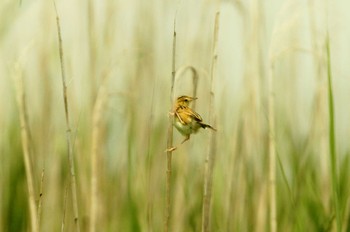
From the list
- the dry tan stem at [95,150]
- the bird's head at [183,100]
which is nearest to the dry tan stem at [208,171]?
the bird's head at [183,100]

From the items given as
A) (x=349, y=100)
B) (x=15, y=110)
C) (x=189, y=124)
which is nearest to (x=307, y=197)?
(x=349, y=100)

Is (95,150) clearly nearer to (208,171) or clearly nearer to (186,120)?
(208,171)

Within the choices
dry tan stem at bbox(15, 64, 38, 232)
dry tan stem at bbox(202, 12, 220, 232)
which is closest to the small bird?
dry tan stem at bbox(202, 12, 220, 232)

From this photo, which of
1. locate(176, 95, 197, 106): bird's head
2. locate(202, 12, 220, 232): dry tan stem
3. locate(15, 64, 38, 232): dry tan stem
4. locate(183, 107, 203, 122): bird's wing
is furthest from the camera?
locate(15, 64, 38, 232): dry tan stem

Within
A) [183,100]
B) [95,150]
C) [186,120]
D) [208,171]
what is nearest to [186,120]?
[186,120]

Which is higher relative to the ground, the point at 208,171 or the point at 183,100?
the point at 183,100

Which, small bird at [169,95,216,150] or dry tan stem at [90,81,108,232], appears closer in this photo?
small bird at [169,95,216,150]

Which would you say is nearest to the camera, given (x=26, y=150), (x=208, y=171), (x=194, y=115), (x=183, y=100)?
(x=194, y=115)

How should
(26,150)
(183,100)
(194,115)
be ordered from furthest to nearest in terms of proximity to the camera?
(26,150), (183,100), (194,115)

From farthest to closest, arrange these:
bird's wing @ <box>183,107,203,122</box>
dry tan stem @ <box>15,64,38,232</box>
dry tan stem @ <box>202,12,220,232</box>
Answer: dry tan stem @ <box>15,64,38,232</box>
dry tan stem @ <box>202,12,220,232</box>
bird's wing @ <box>183,107,203,122</box>

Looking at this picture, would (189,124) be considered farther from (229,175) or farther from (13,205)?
(13,205)

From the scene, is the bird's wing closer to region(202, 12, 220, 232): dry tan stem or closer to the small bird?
the small bird

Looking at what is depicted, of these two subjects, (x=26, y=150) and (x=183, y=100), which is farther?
(x=26, y=150)

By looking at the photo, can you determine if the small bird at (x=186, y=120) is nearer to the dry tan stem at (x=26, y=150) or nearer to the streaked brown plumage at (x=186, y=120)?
the streaked brown plumage at (x=186, y=120)
